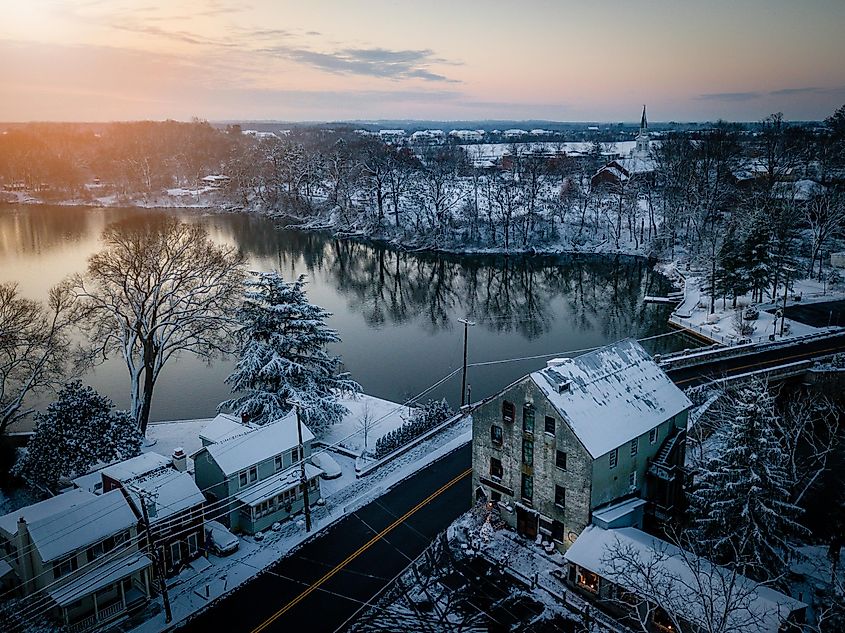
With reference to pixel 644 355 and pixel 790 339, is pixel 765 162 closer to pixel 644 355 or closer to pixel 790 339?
pixel 790 339

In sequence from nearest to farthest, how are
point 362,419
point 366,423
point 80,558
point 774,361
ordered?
point 80,558 → point 366,423 → point 362,419 → point 774,361

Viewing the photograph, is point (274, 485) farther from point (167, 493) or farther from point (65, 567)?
→ point (65, 567)

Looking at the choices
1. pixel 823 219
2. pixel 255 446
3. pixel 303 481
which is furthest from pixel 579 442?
pixel 823 219

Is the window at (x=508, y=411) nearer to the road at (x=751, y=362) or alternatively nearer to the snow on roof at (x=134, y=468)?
the snow on roof at (x=134, y=468)

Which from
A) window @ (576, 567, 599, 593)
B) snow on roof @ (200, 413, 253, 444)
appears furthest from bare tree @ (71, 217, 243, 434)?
window @ (576, 567, 599, 593)

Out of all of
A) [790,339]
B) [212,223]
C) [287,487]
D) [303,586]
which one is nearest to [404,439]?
[287,487]
